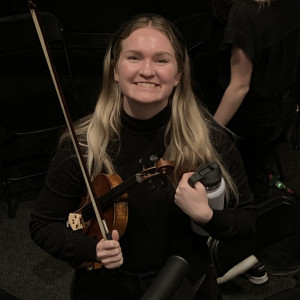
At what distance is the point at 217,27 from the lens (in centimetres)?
205

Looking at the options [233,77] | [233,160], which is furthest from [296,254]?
[233,160]

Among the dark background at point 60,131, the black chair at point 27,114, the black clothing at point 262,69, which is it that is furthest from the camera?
the black chair at point 27,114

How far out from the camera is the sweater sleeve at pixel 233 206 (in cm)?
140

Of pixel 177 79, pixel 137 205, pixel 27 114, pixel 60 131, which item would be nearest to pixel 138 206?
pixel 137 205

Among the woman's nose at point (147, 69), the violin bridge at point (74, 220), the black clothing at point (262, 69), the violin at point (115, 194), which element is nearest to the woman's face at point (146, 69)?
the woman's nose at point (147, 69)

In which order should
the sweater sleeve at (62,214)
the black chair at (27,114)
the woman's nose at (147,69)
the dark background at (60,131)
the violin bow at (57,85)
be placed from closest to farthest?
the violin bow at (57,85), the woman's nose at (147,69), the sweater sleeve at (62,214), the dark background at (60,131), the black chair at (27,114)

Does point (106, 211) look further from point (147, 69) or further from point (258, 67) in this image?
point (258, 67)

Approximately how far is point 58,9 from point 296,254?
2.29 metres

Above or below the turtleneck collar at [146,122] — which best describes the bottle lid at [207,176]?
below

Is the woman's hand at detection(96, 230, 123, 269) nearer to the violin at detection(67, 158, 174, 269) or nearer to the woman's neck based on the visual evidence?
the violin at detection(67, 158, 174, 269)

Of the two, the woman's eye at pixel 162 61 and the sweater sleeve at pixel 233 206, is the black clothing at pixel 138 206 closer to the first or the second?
the sweater sleeve at pixel 233 206

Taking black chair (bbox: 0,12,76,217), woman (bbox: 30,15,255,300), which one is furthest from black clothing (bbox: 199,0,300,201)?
black chair (bbox: 0,12,76,217)

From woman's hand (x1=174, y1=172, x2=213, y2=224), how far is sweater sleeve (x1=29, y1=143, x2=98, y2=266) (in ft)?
0.98

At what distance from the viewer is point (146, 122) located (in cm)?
143
